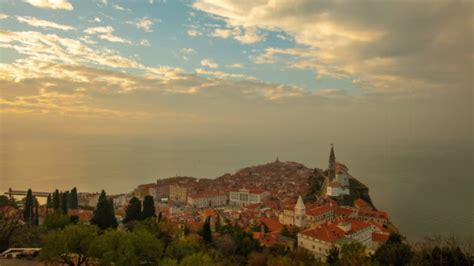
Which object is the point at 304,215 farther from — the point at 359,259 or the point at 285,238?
the point at 359,259

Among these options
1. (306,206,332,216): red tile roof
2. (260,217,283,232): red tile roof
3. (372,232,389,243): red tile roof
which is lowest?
(372,232,389,243): red tile roof

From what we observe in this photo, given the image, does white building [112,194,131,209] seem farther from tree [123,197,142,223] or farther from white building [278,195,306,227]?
white building [278,195,306,227]

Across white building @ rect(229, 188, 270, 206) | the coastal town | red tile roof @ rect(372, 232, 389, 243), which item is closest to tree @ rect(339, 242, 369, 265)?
the coastal town

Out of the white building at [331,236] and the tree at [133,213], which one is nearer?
the white building at [331,236]

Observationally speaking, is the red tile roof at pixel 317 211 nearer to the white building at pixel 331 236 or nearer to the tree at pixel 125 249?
the white building at pixel 331 236

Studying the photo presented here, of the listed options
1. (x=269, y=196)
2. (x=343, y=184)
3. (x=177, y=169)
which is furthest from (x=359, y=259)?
(x=177, y=169)

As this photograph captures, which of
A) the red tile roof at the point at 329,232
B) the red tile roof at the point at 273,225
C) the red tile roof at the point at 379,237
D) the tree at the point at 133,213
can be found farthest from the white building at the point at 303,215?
the tree at the point at 133,213
